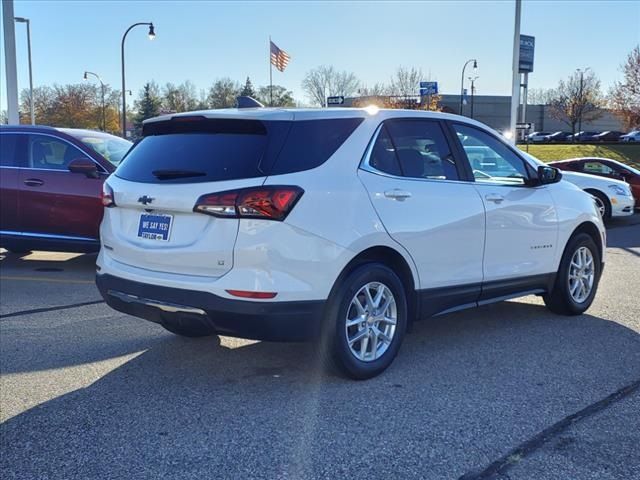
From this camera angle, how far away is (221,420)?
3719mm

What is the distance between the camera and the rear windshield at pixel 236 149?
3.90 meters

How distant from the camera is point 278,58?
122ft

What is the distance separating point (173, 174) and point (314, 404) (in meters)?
1.66

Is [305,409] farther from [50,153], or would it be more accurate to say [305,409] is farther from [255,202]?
[50,153]

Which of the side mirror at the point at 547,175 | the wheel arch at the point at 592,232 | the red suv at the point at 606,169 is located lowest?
the wheel arch at the point at 592,232

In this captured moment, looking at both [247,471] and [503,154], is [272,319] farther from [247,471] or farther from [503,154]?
[503,154]

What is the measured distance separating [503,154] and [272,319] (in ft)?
9.24

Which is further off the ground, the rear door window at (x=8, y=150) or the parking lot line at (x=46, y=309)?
the rear door window at (x=8, y=150)

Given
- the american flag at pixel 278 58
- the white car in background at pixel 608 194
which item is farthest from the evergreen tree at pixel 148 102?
the white car in background at pixel 608 194

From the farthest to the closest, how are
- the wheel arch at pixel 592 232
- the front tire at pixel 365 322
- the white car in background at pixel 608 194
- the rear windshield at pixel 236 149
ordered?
1. the white car in background at pixel 608 194
2. the wheel arch at pixel 592 232
3. the front tire at pixel 365 322
4. the rear windshield at pixel 236 149

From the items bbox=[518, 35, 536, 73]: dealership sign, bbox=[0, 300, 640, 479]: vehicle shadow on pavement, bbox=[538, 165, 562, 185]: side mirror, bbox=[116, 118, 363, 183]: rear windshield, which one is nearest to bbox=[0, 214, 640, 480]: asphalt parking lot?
bbox=[0, 300, 640, 479]: vehicle shadow on pavement

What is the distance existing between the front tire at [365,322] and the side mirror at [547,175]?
1.93 metres

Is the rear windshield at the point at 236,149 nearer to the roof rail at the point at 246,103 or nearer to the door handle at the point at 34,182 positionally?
the roof rail at the point at 246,103

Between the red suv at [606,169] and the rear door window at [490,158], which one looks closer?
the rear door window at [490,158]
